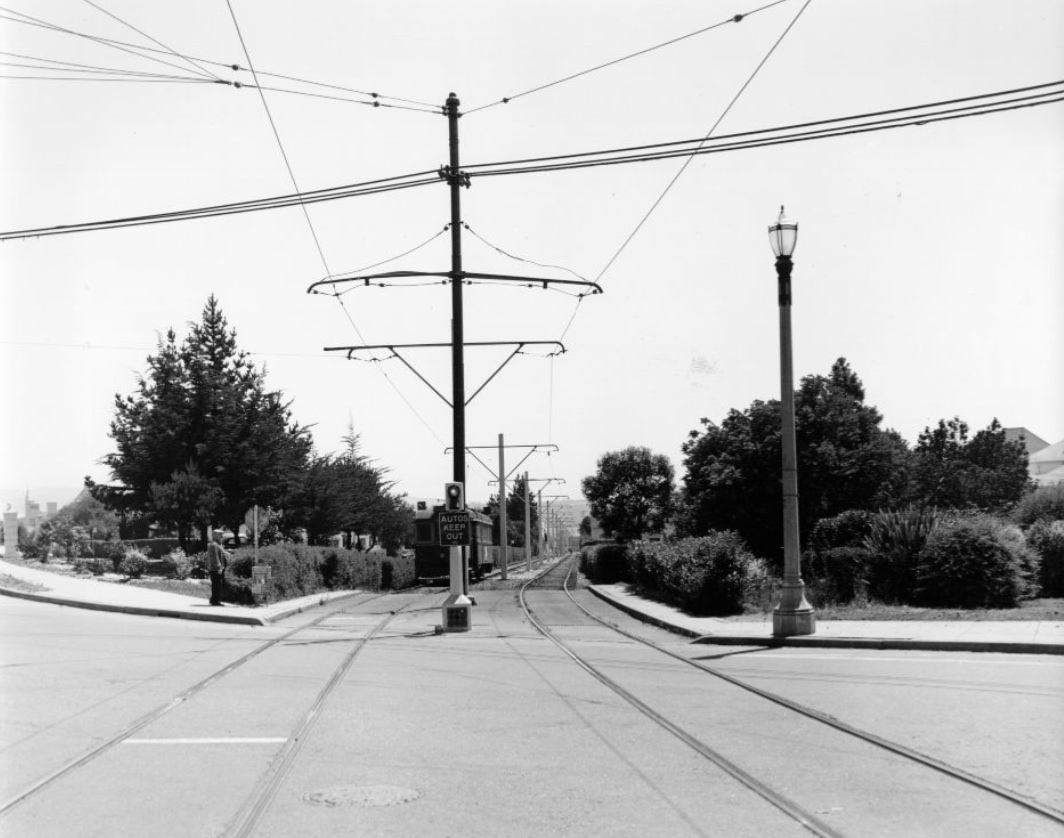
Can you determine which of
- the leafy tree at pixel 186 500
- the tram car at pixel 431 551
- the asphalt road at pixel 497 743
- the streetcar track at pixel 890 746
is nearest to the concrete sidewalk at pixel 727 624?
the asphalt road at pixel 497 743

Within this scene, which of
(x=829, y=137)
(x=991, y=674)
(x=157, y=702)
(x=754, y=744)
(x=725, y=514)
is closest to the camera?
(x=754, y=744)

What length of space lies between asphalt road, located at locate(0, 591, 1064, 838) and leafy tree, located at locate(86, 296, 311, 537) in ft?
112

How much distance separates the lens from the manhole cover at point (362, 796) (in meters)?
6.43

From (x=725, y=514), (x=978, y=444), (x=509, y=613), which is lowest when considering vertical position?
(x=509, y=613)

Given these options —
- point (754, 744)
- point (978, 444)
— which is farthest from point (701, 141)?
point (978, 444)

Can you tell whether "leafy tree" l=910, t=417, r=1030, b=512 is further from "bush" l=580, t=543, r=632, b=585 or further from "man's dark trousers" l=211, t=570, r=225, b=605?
"man's dark trousers" l=211, t=570, r=225, b=605

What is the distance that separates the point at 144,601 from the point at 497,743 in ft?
56.0

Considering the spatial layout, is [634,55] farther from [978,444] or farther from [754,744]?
[978,444]

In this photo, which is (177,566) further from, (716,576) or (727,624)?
(727,624)

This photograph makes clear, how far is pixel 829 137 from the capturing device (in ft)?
50.1

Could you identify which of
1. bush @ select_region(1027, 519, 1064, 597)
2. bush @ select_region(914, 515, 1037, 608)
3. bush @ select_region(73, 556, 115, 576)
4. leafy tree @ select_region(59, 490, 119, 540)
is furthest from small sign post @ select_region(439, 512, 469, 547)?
leafy tree @ select_region(59, 490, 119, 540)

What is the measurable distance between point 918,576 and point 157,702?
1353cm

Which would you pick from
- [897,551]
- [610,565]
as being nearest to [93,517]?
[610,565]

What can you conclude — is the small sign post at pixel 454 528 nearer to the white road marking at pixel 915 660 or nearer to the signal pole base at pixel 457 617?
Answer: the signal pole base at pixel 457 617
